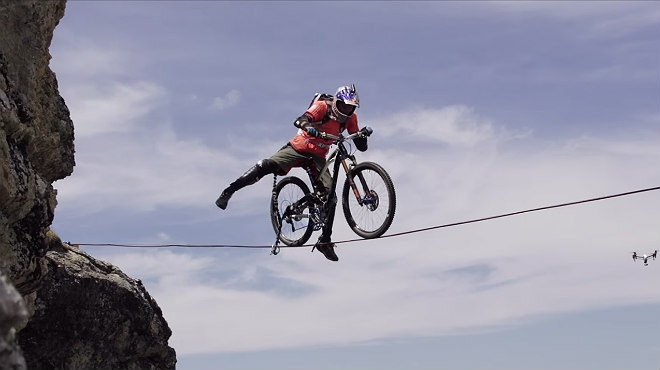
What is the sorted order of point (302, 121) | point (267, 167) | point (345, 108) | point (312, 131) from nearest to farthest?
point (312, 131) < point (302, 121) < point (345, 108) < point (267, 167)

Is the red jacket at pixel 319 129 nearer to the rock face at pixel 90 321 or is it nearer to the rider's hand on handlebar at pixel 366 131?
the rider's hand on handlebar at pixel 366 131

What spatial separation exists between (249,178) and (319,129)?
2141 mm

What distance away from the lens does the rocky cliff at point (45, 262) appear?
1036cm

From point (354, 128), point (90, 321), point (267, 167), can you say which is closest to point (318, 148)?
point (354, 128)

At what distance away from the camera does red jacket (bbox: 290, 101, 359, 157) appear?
14867 millimetres

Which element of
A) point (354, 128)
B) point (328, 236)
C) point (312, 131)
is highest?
point (354, 128)

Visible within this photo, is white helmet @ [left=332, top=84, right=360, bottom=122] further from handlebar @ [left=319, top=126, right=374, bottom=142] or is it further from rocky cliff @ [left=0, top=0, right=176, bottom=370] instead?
rocky cliff @ [left=0, top=0, right=176, bottom=370]

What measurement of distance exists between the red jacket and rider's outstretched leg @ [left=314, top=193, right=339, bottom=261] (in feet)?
3.22

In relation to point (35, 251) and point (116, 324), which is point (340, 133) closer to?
point (35, 251)

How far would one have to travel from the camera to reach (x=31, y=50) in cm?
1114

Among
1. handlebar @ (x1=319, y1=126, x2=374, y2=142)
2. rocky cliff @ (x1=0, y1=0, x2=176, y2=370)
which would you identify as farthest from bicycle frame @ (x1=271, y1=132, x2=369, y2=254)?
rocky cliff @ (x1=0, y1=0, x2=176, y2=370)

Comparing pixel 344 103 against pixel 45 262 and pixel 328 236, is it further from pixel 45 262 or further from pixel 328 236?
pixel 45 262

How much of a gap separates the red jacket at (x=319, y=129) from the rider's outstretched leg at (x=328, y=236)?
0.98m

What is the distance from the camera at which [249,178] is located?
53.2ft
